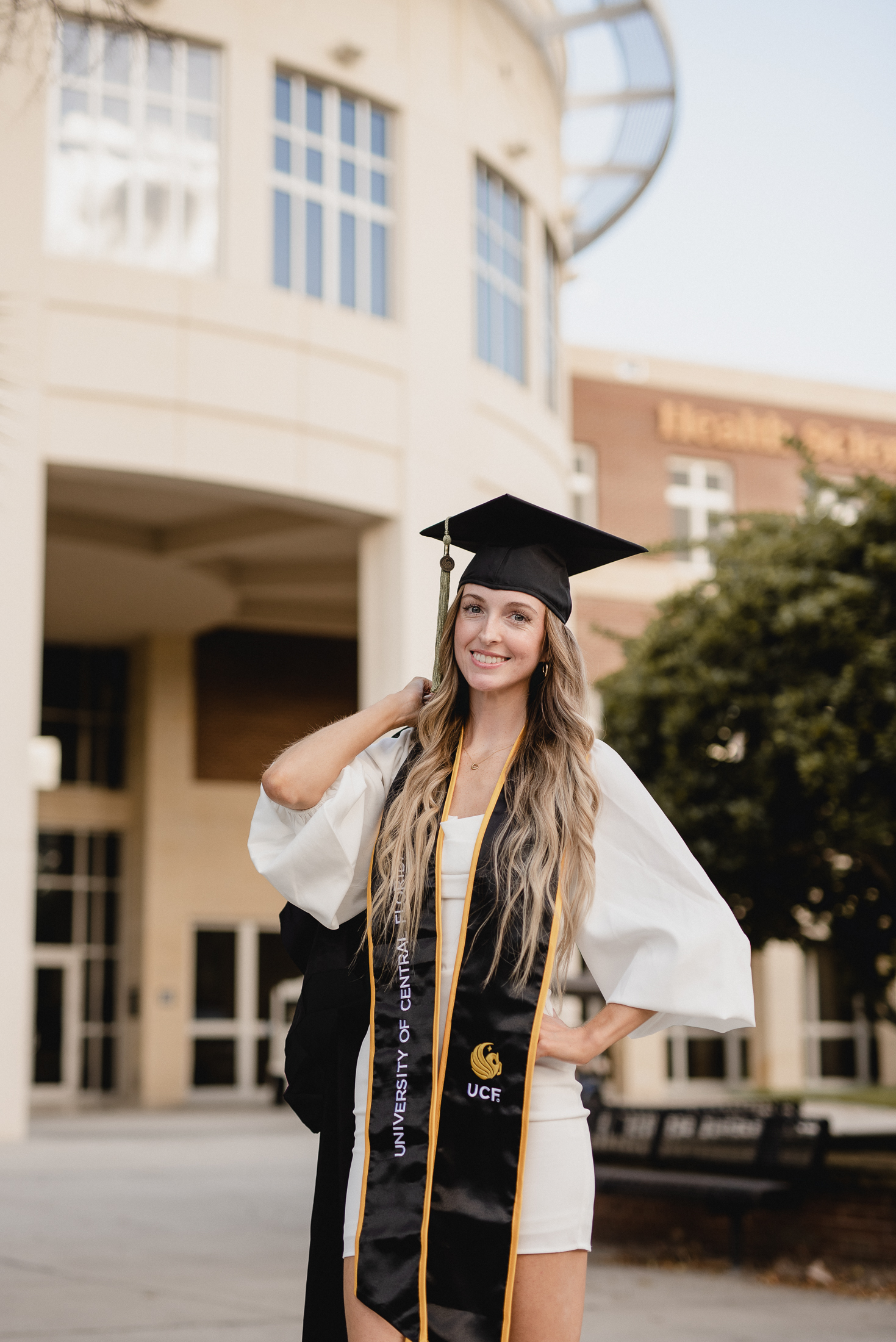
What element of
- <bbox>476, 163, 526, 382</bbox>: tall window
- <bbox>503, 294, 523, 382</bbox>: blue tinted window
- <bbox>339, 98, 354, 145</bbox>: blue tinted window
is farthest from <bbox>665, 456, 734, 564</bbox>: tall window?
<bbox>339, 98, 354, 145</bbox>: blue tinted window

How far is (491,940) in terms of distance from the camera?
107 inches

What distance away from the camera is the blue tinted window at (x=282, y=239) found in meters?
18.8

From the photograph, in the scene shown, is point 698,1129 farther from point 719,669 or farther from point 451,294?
point 451,294

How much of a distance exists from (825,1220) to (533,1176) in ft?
19.8

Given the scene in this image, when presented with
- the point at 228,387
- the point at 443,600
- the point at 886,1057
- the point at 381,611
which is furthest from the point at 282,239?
the point at 886,1057

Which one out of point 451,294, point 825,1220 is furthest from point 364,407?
point 825,1220

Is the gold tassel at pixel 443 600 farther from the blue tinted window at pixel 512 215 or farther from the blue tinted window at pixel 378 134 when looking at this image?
the blue tinted window at pixel 512 215

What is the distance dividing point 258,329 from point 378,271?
229 centimetres

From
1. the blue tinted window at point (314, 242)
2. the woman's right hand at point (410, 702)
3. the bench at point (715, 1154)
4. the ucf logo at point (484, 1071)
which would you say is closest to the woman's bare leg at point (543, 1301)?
the ucf logo at point (484, 1071)

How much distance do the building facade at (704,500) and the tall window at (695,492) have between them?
0.09ft

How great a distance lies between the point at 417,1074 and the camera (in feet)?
8.87

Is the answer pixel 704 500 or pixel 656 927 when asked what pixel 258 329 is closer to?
pixel 704 500

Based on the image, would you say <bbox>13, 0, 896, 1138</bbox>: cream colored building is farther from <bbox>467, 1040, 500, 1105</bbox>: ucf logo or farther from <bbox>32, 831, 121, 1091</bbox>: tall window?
<bbox>467, 1040, 500, 1105</bbox>: ucf logo

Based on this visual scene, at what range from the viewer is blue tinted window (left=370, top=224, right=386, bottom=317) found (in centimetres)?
1944
